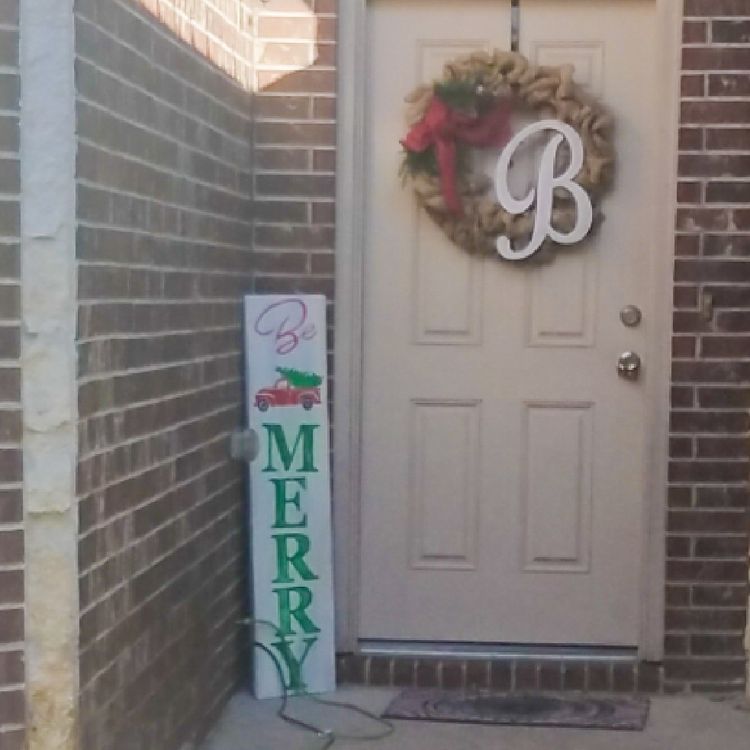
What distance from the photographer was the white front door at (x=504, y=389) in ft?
14.3

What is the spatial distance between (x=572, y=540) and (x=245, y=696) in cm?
112

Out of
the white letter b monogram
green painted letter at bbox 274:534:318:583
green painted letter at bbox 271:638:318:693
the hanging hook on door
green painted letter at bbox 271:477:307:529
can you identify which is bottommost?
green painted letter at bbox 271:638:318:693

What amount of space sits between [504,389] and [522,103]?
0.88m

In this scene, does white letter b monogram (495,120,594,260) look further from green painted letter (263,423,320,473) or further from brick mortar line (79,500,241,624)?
brick mortar line (79,500,241,624)

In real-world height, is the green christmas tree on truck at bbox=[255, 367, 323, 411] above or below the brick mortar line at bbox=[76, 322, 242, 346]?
below

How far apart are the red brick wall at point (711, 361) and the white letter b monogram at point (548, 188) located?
30 centimetres

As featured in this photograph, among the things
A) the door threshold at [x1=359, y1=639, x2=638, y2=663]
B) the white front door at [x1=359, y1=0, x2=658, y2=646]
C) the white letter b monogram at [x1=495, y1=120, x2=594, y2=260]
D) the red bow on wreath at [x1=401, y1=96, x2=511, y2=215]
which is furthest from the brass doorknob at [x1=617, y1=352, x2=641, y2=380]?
the door threshold at [x1=359, y1=639, x2=638, y2=663]

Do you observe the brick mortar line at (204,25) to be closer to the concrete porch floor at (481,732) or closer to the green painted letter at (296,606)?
the green painted letter at (296,606)

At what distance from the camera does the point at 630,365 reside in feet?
14.3

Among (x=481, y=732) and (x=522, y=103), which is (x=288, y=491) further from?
(x=522, y=103)

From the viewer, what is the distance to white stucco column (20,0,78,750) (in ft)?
8.96

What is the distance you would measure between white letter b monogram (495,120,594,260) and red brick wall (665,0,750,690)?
30 cm

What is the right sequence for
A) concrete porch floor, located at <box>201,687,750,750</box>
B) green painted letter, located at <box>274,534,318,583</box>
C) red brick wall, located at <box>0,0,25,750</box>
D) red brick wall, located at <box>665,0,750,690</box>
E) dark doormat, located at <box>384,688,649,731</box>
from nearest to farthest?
red brick wall, located at <box>0,0,25,750</box>, concrete porch floor, located at <box>201,687,750,750</box>, dark doormat, located at <box>384,688,649,731</box>, red brick wall, located at <box>665,0,750,690</box>, green painted letter, located at <box>274,534,318,583</box>

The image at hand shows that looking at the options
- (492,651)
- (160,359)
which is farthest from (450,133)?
(492,651)
